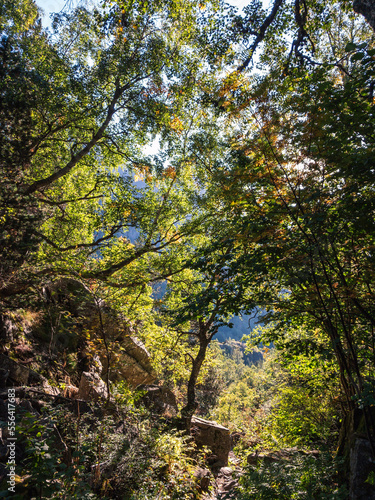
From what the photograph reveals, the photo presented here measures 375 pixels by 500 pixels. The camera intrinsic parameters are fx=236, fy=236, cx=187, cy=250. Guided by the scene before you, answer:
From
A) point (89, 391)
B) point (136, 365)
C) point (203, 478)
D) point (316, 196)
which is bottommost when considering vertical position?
point (203, 478)

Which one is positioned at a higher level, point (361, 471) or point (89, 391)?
point (361, 471)

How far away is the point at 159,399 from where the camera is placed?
40.2ft

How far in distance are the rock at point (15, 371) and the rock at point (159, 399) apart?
6684mm

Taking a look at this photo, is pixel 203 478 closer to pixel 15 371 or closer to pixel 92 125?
pixel 15 371

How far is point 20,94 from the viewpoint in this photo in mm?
6176

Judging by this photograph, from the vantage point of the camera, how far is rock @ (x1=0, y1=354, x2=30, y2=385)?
4.99 m

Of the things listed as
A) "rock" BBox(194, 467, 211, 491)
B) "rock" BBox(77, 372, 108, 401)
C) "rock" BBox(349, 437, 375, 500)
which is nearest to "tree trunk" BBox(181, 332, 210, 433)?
"rock" BBox(194, 467, 211, 491)

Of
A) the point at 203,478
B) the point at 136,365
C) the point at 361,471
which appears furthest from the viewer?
the point at 136,365

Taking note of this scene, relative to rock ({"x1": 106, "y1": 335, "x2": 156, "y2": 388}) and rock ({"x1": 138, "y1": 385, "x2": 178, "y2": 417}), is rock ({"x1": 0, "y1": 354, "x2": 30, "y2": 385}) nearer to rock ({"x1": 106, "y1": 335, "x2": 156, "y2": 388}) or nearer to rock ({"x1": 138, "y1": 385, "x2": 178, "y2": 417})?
rock ({"x1": 106, "y1": 335, "x2": 156, "y2": 388})

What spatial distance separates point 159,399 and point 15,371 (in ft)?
29.8

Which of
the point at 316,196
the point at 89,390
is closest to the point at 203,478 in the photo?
the point at 89,390

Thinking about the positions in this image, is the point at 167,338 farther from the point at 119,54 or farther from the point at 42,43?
the point at 42,43

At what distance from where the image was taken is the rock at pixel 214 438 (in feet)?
Result: 33.1

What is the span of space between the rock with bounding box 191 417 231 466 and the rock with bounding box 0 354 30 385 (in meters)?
7.98
